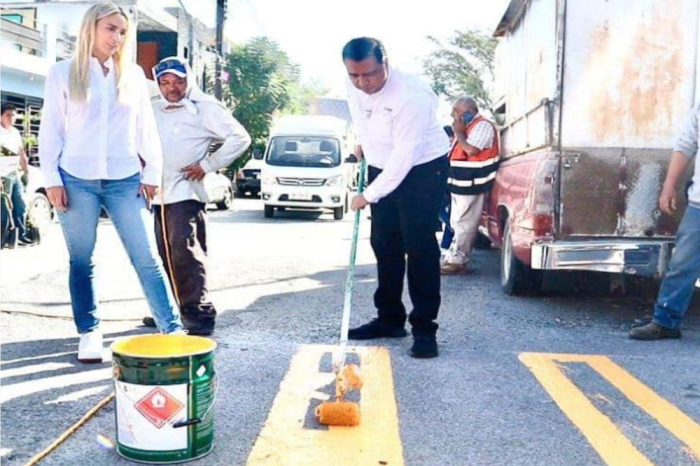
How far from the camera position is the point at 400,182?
445 centimetres

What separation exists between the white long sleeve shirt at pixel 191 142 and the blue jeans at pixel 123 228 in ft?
2.33

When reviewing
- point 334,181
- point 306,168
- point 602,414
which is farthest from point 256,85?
point 602,414

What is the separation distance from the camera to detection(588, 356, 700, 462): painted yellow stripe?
3.44 meters

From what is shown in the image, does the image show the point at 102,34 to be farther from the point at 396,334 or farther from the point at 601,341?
the point at 601,341

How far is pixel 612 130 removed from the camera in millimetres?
5836

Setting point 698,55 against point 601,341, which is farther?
A: point 698,55

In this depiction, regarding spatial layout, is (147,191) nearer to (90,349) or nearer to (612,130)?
(90,349)

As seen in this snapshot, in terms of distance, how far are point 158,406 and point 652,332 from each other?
3590mm

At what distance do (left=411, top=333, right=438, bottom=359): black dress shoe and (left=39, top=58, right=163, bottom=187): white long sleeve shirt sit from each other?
5.93ft

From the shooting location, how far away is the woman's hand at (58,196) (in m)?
4.05

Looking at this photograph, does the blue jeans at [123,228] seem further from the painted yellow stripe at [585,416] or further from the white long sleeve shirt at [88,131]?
the painted yellow stripe at [585,416]

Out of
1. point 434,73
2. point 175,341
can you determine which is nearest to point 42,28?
point 434,73

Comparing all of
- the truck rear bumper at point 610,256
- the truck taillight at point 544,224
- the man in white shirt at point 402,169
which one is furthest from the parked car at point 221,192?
the man in white shirt at point 402,169

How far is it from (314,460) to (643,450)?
51.4 inches
